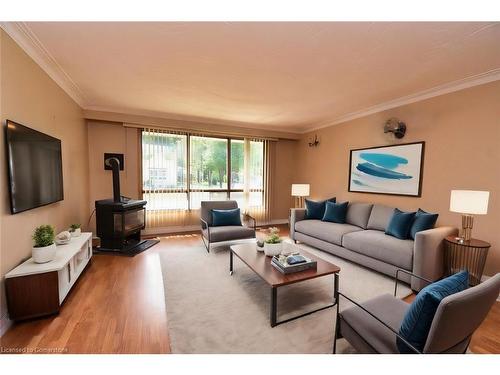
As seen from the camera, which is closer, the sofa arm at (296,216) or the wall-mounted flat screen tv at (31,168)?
the wall-mounted flat screen tv at (31,168)

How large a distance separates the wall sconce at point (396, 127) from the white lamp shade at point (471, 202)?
1419 millimetres

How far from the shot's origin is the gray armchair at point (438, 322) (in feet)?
3.47

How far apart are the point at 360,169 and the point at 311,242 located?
5.60 feet

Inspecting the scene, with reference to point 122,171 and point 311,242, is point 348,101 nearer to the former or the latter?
point 311,242

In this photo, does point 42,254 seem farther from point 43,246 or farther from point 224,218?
point 224,218

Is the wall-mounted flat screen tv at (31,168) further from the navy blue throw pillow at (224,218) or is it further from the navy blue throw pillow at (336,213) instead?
the navy blue throw pillow at (336,213)

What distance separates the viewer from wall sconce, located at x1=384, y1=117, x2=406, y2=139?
11.6ft

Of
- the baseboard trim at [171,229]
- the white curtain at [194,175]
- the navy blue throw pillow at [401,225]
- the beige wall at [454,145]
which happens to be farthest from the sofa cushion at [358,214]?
the baseboard trim at [171,229]

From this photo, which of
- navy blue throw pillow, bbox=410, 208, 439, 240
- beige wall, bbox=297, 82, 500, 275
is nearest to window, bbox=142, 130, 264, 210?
beige wall, bbox=297, 82, 500, 275

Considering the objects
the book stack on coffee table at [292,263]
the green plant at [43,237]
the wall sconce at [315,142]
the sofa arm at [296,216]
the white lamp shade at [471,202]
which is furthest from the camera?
the wall sconce at [315,142]

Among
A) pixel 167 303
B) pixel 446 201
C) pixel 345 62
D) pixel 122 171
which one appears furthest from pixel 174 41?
pixel 446 201

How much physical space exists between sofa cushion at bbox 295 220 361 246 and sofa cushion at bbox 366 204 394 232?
249 mm

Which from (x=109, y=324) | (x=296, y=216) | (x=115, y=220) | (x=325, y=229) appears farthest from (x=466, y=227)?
(x=115, y=220)
